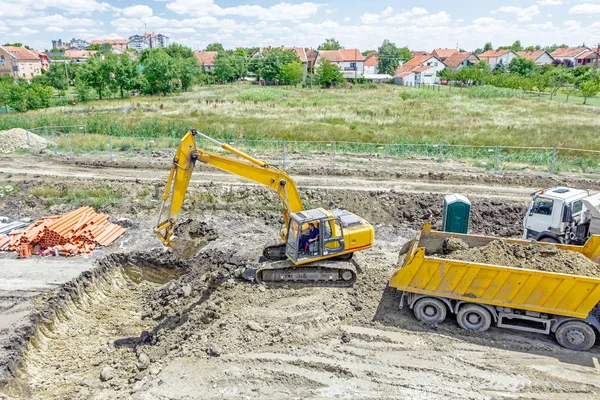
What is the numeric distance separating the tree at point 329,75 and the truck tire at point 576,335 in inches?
2800

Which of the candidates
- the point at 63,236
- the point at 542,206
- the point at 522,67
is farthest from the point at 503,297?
the point at 522,67

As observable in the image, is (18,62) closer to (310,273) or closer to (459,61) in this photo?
(459,61)

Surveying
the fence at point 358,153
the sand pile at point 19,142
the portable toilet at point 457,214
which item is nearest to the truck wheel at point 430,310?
the portable toilet at point 457,214

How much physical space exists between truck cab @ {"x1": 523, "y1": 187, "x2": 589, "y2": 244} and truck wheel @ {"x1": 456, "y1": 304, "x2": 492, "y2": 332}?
5.64 meters

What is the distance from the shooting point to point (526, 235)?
15.6 m

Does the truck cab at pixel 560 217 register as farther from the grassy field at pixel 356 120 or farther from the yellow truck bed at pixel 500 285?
the grassy field at pixel 356 120

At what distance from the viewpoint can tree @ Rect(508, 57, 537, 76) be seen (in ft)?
294

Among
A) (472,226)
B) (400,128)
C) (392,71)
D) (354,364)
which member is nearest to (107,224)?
(354,364)

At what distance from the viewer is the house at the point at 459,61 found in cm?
10288

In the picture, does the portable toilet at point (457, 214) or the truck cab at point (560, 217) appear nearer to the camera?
the truck cab at point (560, 217)

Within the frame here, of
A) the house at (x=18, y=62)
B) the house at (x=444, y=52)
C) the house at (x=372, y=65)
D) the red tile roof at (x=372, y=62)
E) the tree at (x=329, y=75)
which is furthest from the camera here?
the house at (x=444, y=52)

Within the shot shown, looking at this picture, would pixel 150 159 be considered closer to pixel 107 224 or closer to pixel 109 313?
pixel 107 224

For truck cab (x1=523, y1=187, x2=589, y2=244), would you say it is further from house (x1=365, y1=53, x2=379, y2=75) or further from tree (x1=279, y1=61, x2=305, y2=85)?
house (x1=365, y1=53, x2=379, y2=75)

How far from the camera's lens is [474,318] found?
11023 mm
